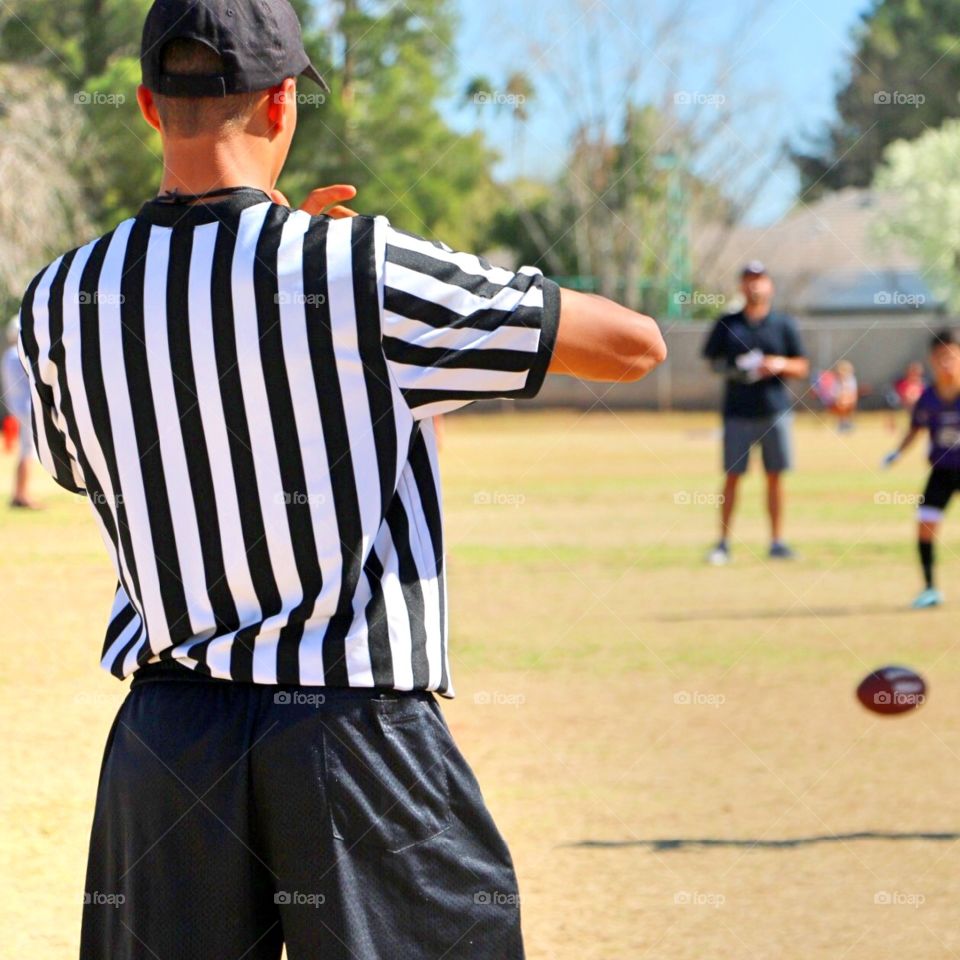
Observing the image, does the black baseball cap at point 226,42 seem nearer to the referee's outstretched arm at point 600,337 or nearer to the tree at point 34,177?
the referee's outstretched arm at point 600,337

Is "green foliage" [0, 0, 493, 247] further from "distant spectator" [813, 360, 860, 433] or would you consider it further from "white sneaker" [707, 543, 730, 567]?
"white sneaker" [707, 543, 730, 567]

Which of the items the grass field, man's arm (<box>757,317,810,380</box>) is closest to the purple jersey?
the grass field

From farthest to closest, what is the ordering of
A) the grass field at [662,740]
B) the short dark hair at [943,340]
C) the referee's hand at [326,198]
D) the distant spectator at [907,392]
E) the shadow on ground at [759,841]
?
the distant spectator at [907,392], the short dark hair at [943,340], the shadow on ground at [759,841], the grass field at [662,740], the referee's hand at [326,198]

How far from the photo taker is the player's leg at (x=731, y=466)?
1287 centimetres

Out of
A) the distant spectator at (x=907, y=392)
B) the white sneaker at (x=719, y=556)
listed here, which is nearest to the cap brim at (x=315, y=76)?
the white sneaker at (x=719, y=556)

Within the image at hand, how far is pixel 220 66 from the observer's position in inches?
91.0

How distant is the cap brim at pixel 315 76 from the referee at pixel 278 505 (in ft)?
0.35

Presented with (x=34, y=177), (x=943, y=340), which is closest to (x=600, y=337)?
(x=943, y=340)

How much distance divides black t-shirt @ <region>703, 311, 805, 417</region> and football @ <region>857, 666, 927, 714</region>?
7630 mm

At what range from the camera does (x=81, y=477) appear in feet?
8.41

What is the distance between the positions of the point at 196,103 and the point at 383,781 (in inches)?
40.6

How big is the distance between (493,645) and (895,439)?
2408cm

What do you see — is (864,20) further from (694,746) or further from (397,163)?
(694,746)


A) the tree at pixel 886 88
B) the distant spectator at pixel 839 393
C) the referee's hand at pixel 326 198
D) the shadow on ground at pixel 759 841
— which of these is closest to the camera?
the referee's hand at pixel 326 198
